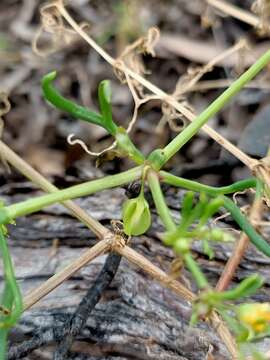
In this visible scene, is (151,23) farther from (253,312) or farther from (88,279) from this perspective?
(253,312)

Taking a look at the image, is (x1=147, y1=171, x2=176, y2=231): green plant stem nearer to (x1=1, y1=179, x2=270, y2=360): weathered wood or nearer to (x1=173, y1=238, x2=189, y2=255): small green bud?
(x1=173, y1=238, x2=189, y2=255): small green bud

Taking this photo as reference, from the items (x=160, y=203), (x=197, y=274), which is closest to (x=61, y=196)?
(x=160, y=203)

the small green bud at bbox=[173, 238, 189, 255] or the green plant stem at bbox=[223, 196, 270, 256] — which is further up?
the green plant stem at bbox=[223, 196, 270, 256]

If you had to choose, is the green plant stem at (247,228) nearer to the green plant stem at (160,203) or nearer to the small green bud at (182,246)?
the green plant stem at (160,203)

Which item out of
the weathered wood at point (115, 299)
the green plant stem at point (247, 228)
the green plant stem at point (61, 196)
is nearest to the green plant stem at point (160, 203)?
the green plant stem at point (61, 196)

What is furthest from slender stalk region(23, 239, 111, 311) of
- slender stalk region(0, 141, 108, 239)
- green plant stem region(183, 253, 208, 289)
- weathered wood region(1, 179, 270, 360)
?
green plant stem region(183, 253, 208, 289)

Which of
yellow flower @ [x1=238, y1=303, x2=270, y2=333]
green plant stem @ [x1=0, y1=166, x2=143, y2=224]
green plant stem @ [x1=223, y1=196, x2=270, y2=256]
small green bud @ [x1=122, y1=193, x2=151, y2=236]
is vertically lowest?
yellow flower @ [x1=238, y1=303, x2=270, y2=333]

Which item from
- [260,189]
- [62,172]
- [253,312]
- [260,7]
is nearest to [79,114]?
[260,189]
